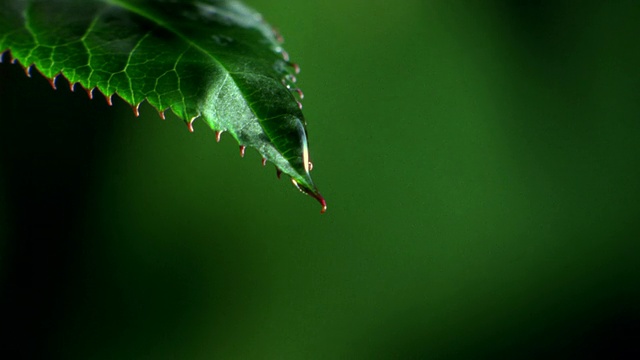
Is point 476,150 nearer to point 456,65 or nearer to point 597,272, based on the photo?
point 456,65

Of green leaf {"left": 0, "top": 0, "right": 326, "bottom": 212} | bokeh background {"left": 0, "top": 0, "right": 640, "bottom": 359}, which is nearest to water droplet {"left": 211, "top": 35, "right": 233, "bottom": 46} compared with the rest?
green leaf {"left": 0, "top": 0, "right": 326, "bottom": 212}

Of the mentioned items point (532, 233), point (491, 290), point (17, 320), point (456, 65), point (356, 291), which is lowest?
point (17, 320)

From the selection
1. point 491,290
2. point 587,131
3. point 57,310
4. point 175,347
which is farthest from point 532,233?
point 57,310

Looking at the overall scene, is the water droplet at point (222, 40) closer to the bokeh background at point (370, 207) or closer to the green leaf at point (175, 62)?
the green leaf at point (175, 62)

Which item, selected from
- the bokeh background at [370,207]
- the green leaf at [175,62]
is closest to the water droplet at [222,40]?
the green leaf at [175,62]

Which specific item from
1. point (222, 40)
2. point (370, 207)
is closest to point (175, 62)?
point (222, 40)
